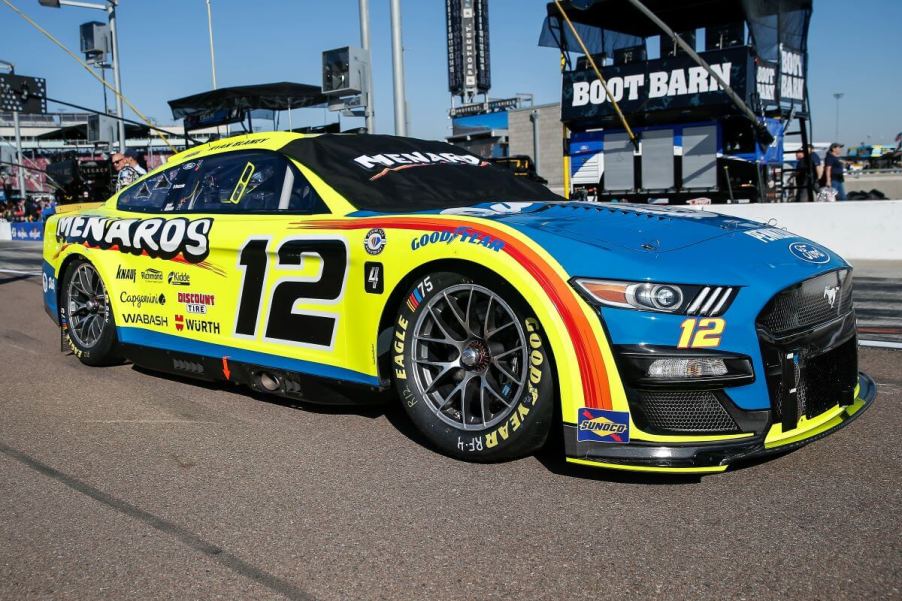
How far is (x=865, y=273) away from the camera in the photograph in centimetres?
970

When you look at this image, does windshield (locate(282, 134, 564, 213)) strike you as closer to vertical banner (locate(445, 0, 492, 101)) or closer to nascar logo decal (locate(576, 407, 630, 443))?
nascar logo decal (locate(576, 407, 630, 443))

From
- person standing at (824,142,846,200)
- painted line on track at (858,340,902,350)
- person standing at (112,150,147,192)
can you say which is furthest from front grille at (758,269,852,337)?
person standing at (824,142,846,200)

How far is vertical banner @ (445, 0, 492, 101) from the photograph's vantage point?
68250mm

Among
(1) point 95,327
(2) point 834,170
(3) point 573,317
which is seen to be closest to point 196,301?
(1) point 95,327

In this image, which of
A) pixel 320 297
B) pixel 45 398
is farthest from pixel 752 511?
pixel 45 398

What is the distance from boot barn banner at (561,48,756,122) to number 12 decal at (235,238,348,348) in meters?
12.1

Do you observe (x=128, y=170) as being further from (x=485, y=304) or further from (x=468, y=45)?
(x=468, y=45)

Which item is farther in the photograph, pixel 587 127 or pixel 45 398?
pixel 587 127

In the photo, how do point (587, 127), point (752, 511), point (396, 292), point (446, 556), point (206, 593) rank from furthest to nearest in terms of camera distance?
1. point (587, 127)
2. point (396, 292)
3. point (752, 511)
4. point (446, 556)
5. point (206, 593)

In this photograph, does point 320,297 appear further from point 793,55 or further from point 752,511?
point 793,55

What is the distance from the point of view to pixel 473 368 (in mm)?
3277

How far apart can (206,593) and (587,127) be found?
15845 millimetres

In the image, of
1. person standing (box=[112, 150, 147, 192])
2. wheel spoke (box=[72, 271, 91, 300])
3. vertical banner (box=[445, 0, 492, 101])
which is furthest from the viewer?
vertical banner (box=[445, 0, 492, 101])

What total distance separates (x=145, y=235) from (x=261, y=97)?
10.4 meters
